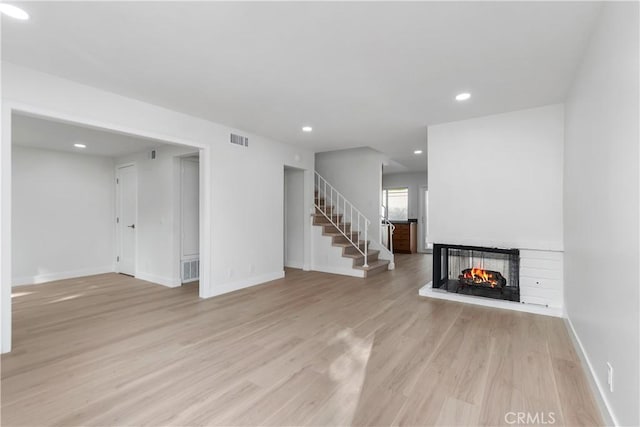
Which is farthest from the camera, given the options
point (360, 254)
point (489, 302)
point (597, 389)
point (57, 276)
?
point (360, 254)

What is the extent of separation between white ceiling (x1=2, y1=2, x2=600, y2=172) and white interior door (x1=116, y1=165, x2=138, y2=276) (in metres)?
2.94

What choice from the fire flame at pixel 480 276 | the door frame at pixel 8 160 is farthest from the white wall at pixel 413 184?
the door frame at pixel 8 160

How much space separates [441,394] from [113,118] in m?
3.91

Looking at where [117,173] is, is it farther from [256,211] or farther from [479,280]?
[479,280]

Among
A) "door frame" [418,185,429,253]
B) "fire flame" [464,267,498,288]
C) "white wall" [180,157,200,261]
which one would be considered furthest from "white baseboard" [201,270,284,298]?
"door frame" [418,185,429,253]

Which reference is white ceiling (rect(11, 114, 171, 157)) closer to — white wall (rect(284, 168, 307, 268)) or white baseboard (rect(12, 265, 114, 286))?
white baseboard (rect(12, 265, 114, 286))

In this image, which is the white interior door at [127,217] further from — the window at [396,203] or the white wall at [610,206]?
the window at [396,203]

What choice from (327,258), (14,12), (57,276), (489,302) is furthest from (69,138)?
(489,302)

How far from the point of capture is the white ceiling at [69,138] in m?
3.93

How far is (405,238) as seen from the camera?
29.3 ft

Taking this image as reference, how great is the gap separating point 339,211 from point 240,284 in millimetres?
3045

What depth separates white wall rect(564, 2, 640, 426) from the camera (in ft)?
4.52

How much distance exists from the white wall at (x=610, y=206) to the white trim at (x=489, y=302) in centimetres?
89

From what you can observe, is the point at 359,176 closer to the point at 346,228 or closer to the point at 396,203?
the point at 346,228
